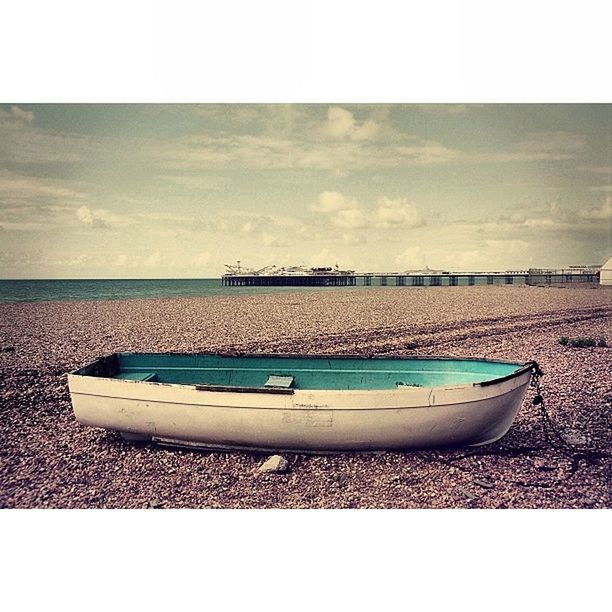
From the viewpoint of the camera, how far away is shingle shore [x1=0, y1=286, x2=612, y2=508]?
3.20m

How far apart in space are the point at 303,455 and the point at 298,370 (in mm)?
821

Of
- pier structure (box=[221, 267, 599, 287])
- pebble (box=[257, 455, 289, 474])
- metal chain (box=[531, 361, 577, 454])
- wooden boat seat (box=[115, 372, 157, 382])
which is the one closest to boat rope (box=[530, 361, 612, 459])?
metal chain (box=[531, 361, 577, 454])

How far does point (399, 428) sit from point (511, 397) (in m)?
0.78

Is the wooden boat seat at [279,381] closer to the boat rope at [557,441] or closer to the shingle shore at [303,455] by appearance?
the shingle shore at [303,455]

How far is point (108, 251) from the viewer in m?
A: 4.96

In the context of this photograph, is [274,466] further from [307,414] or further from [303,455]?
[307,414]

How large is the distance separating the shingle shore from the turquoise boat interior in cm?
52

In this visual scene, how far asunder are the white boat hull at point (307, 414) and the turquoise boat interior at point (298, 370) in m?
0.39

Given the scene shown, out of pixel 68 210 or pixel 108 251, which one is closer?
pixel 68 210

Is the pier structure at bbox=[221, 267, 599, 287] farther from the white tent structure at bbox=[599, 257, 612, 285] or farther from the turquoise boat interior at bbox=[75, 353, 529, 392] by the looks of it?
the turquoise boat interior at bbox=[75, 353, 529, 392]

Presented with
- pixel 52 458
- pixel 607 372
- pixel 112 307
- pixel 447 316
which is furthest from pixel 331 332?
pixel 112 307

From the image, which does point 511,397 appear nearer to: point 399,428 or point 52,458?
point 399,428

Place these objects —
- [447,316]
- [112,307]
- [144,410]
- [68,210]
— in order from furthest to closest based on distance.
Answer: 1. [112,307]
2. [447,316]
3. [68,210]
4. [144,410]

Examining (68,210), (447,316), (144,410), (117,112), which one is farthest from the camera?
(447,316)
